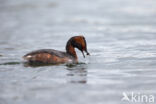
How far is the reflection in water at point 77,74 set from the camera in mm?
12617

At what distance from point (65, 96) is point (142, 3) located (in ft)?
76.8

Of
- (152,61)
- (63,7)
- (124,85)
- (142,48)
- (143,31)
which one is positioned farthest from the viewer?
(63,7)

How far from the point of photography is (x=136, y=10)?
30.0 m

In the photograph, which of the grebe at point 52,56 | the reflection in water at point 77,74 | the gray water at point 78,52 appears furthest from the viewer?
the grebe at point 52,56

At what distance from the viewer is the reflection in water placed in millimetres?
12617

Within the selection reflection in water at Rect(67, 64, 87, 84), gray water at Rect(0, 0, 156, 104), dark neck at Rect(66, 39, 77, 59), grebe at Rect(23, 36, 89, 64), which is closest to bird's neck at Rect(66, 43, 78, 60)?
dark neck at Rect(66, 39, 77, 59)

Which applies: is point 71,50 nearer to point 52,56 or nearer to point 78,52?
point 52,56

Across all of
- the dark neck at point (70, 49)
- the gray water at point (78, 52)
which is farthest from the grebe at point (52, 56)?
the gray water at point (78, 52)

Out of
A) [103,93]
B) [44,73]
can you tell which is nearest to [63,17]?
[44,73]

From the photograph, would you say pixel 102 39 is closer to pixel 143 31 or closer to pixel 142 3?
pixel 143 31

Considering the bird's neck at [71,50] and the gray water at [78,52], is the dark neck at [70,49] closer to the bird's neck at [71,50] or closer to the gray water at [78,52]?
the bird's neck at [71,50]

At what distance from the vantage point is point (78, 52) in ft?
57.9

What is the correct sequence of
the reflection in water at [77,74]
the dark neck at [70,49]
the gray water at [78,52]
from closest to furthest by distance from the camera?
the gray water at [78,52], the reflection in water at [77,74], the dark neck at [70,49]

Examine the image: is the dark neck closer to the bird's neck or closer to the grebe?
the bird's neck
